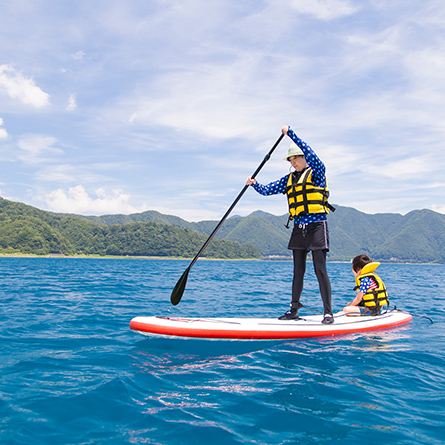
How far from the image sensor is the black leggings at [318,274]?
587 cm

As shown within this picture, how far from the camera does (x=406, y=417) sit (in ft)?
9.96

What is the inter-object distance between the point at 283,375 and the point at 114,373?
197 cm

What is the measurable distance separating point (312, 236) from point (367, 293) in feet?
7.74

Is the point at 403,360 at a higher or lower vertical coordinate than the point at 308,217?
lower

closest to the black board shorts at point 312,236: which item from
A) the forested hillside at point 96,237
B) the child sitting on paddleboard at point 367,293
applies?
the child sitting on paddleboard at point 367,293

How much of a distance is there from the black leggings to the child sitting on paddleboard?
4.50 ft

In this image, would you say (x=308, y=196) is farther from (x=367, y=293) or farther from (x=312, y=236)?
(x=367, y=293)

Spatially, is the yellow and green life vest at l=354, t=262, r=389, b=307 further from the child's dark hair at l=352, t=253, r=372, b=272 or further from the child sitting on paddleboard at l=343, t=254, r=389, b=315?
the child's dark hair at l=352, t=253, r=372, b=272

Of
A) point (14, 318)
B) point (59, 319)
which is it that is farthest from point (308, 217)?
point (14, 318)

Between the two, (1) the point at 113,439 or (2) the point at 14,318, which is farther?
(2) the point at 14,318

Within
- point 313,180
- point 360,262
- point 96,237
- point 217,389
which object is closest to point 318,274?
point 313,180

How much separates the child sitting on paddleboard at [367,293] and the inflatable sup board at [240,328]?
2.66 feet

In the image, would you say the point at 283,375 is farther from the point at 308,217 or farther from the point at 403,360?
the point at 308,217

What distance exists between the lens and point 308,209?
5820mm
